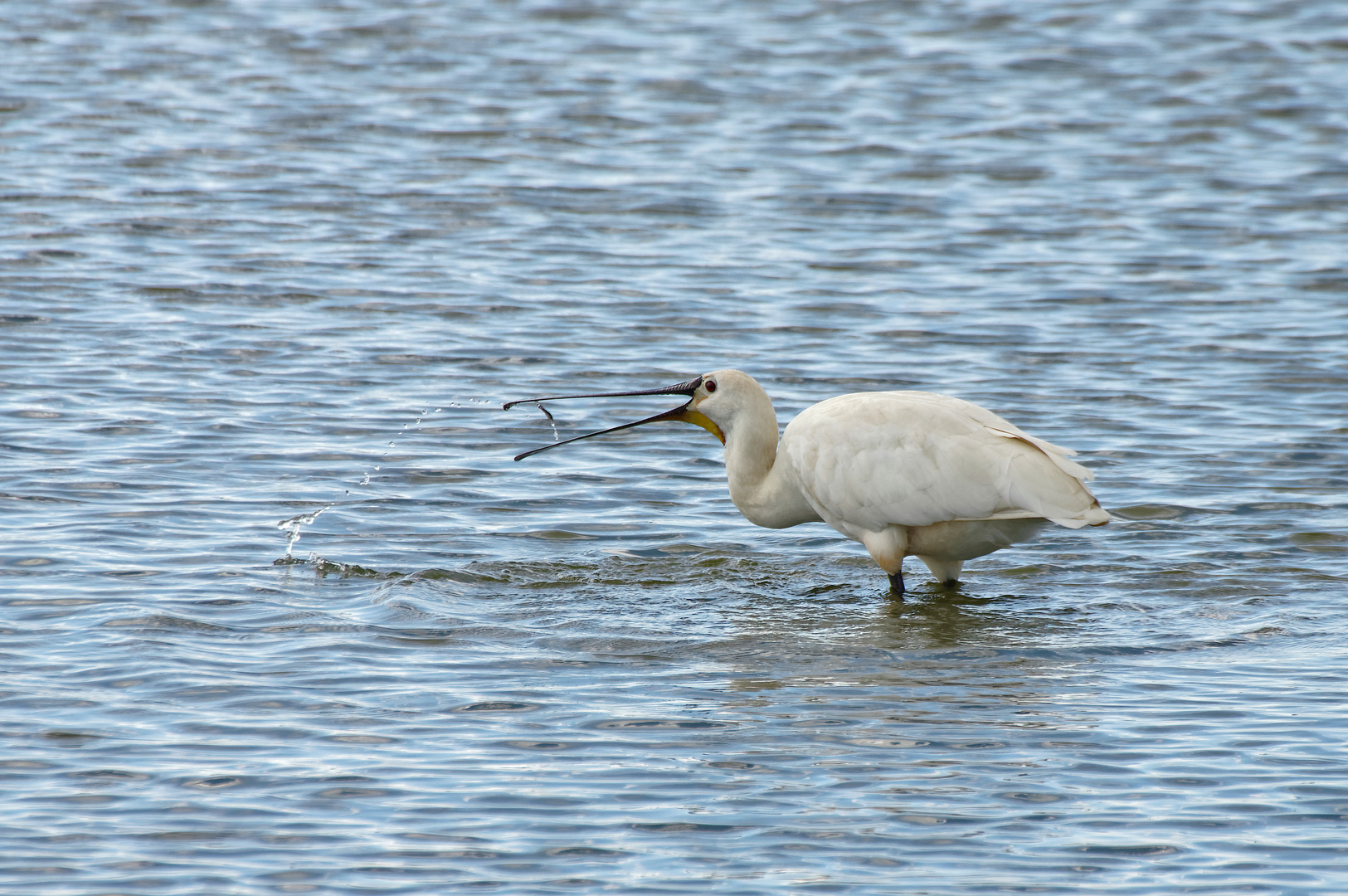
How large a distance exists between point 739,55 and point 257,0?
692 cm

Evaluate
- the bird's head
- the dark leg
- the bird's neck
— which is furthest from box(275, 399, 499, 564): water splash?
the dark leg

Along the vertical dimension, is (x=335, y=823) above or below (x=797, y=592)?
above

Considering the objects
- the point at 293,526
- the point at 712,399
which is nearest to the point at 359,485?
the point at 293,526

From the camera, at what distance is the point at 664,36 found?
2466 centimetres

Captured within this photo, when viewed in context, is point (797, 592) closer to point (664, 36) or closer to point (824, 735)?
point (824, 735)

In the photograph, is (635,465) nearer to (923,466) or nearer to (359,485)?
(359,485)

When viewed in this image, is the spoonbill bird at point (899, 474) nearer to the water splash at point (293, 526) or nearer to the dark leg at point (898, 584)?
the dark leg at point (898, 584)

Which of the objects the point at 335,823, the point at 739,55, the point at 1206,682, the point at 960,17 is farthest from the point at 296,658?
the point at 960,17

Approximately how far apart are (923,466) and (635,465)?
2.98 metres

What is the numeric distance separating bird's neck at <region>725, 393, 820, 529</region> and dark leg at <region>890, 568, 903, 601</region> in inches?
21.5

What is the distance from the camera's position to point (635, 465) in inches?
441

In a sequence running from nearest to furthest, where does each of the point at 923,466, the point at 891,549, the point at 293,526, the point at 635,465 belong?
1. the point at 923,466
2. the point at 891,549
3. the point at 293,526
4. the point at 635,465

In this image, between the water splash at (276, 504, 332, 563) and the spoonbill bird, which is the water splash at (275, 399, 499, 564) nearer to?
the water splash at (276, 504, 332, 563)

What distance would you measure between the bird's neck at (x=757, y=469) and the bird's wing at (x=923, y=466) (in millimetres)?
202
